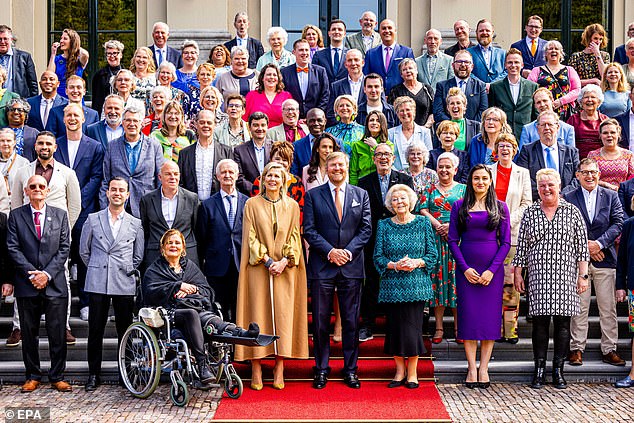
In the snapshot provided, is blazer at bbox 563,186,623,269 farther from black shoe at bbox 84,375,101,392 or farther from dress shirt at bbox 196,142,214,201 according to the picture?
black shoe at bbox 84,375,101,392

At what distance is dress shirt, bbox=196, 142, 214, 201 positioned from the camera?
11.0 metres

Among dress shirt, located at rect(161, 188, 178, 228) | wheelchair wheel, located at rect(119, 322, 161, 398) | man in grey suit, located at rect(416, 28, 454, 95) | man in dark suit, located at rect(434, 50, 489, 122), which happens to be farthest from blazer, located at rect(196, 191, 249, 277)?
man in grey suit, located at rect(416, 28, 454, 95)

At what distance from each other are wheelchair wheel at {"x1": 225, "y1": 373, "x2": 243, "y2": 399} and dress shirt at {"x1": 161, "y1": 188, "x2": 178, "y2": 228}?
5.54 ft

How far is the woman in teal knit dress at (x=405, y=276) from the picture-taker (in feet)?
32.2

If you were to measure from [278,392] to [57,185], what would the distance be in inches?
121

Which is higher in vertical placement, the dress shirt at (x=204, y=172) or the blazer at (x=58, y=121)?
the blazer at (x=58, y=121)

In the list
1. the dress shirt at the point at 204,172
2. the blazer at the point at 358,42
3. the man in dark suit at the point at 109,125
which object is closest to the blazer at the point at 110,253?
the dress shirt at the point at 204,172

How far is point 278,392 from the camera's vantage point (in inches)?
384

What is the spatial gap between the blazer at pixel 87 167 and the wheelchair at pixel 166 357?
1930mm

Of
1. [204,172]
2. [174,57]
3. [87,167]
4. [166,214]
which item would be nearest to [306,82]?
[174,57]

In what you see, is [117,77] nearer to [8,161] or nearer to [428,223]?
[8,161]

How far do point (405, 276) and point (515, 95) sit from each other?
3852mm

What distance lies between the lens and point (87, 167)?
36.4 ft

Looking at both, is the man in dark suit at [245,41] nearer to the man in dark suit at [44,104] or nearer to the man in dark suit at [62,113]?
the man in dark suit at [62,113]
